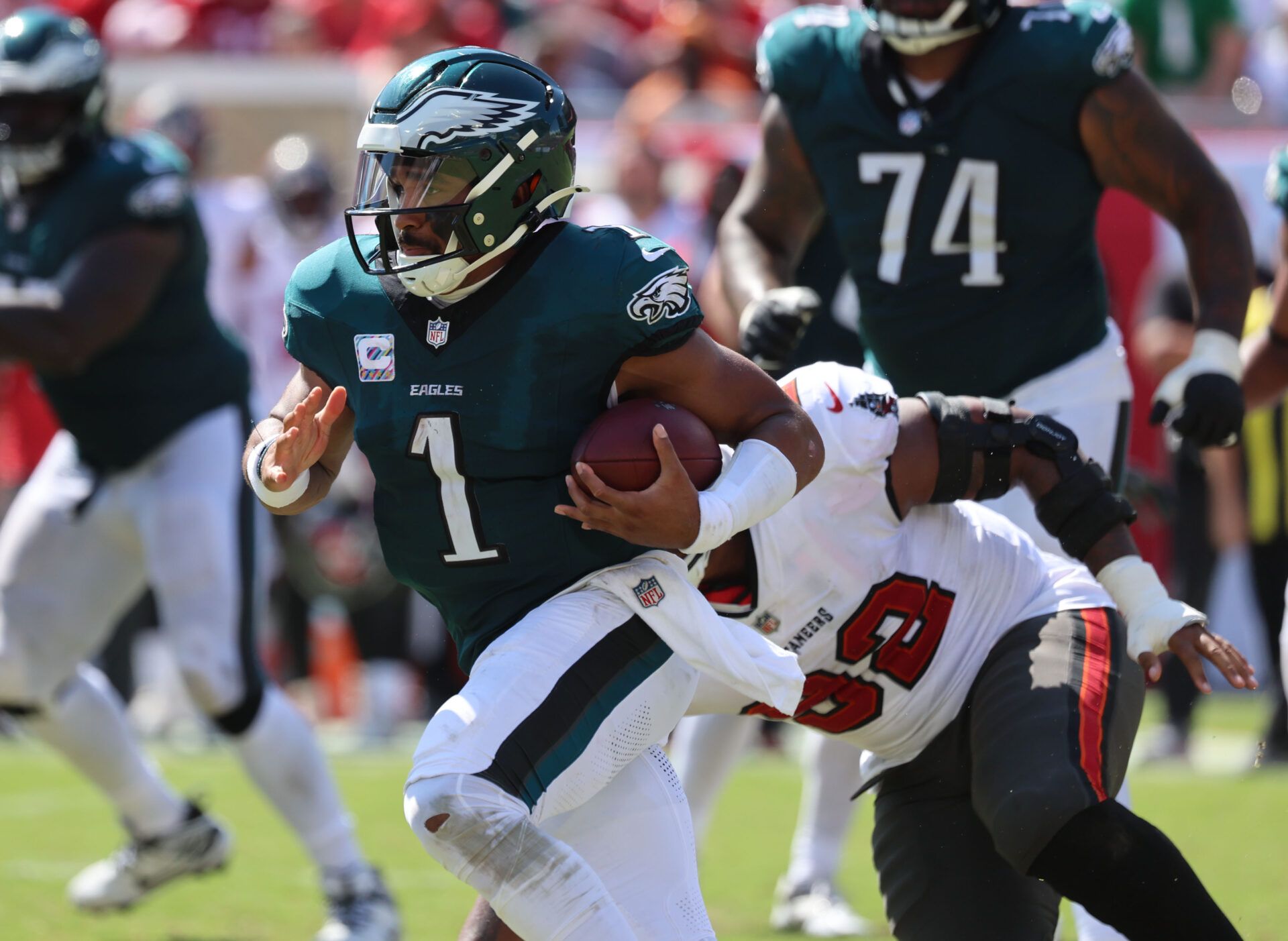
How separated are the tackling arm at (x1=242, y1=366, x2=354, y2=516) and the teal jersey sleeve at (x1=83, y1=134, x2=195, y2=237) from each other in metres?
1.98

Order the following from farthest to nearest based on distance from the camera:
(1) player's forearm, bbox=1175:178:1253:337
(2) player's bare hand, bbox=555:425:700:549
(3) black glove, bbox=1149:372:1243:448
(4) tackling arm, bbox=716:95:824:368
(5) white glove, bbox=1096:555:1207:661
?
(4) tackling arm, bbox=716:95:824:368, (1) player's forearm, bbox=1175:178:1253:337, (3) black glove, bbox=1149:372:1243:448, (5) white glove, bbox=1096:555:1207:661, (2) player's bare hand, bbox=555:425:700:549

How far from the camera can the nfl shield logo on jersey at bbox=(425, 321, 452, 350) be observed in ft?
9.77

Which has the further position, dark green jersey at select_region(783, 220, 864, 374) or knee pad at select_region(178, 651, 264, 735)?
dark green jersey at select_region(783, 220, 864, 374)

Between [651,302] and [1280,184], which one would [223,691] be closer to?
[651,302]

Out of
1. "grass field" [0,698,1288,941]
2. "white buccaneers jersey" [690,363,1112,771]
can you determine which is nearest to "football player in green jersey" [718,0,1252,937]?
"white buccaneers jersey" [690,363,1112,771]

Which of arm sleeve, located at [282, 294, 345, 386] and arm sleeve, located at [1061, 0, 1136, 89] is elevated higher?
arm sleeve, located at [1061, 0, 1136, 89]

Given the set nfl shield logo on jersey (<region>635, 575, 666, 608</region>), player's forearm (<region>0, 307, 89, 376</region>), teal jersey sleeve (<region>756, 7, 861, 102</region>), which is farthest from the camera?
player's forearm (<region>0, 307, 89, 376</region>)

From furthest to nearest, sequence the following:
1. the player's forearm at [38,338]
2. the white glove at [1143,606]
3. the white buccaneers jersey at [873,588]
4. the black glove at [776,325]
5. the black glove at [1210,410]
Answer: the player's forearm at [38,338] → the black glove at [776,325] → the black glove at [1210,410] → the white buccaneers jersey at [873,588] → the white glove at [1143,606]

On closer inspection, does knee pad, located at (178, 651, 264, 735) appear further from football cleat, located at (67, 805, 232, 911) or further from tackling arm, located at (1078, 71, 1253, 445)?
tackling arm, located at (1078, 71, 1253, 445)

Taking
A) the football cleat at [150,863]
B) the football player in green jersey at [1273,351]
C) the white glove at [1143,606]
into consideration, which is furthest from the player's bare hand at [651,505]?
the football cleat at [150,863]

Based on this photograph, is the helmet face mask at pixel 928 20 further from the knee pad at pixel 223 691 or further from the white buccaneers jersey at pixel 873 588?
the knee pad at pixel 223 691

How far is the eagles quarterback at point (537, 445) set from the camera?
112 inches

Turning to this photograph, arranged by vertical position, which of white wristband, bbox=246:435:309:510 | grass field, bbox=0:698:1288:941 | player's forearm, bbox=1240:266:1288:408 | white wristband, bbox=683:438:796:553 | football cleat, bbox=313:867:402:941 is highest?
white wristband, bbox=683:438:796:553

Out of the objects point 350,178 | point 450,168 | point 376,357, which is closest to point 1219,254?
point 450,168
